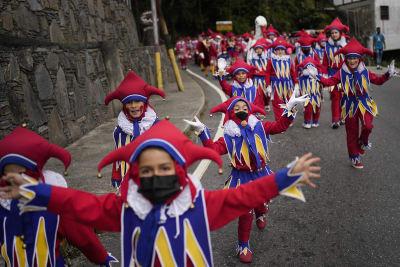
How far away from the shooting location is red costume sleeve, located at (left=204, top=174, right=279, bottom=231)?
8.99ft

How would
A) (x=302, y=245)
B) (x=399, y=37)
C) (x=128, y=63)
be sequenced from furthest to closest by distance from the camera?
(x=399, y=37) < (x=128, y=63) < (x=302, y=245)

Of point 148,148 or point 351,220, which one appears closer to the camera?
point 148,148

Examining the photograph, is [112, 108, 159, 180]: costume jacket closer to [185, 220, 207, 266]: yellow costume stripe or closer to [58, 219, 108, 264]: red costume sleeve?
[58, 219, 108, 264]: red costume sleeve

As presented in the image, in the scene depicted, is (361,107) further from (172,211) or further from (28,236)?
(28,236)

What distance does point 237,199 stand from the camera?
9.24 feet

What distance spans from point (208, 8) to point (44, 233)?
45.3m

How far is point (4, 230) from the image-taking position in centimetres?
311

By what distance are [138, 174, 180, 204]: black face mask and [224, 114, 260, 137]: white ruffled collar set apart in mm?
1847

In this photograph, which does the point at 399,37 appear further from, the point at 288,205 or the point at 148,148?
the point at 148,148

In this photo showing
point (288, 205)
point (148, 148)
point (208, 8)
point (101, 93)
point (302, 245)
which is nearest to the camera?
point (148, 148)

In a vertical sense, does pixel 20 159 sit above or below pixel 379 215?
above

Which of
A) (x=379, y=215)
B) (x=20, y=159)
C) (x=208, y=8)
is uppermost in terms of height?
(x=208, y=8)

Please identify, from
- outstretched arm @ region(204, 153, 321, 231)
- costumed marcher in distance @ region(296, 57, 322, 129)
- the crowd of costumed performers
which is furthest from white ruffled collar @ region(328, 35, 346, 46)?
outstretched arm @ region(204, 153, 321, 231)

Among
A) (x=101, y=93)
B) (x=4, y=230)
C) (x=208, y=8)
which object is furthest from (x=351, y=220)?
(x=208, y=8)
